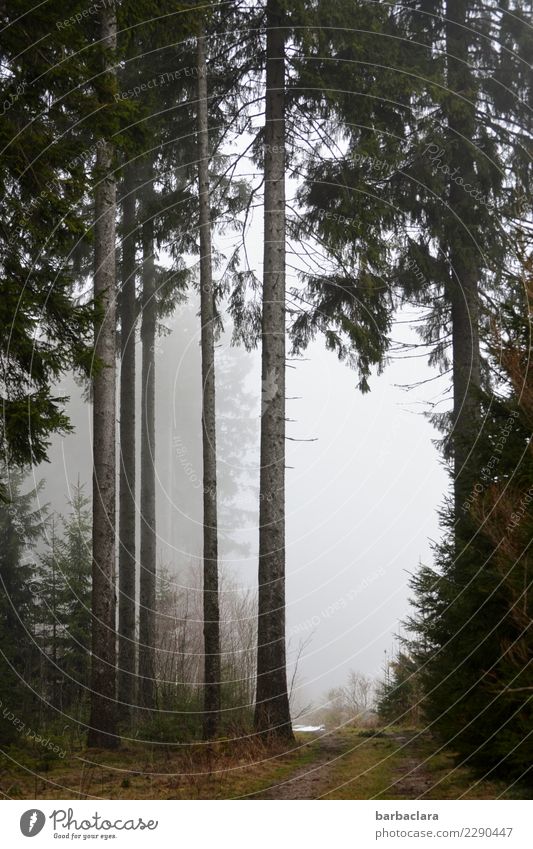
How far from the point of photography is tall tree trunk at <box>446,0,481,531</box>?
45.9 feet

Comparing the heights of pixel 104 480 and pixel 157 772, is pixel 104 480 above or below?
above

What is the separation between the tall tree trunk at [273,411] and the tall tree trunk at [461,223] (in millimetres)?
3188

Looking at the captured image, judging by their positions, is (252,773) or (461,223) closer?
(252,773)

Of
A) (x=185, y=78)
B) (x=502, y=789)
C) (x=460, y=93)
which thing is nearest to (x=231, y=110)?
(x=185, y=78)

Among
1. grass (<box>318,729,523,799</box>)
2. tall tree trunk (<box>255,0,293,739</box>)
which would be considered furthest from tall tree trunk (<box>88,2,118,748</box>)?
grass (<box>318,729,523,799</box>)

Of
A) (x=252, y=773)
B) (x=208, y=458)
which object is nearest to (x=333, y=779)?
(x=252, y=773)

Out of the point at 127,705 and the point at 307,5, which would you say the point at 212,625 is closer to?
the point at 127,705

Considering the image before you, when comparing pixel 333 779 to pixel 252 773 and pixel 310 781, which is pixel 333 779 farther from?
pixel 252 773

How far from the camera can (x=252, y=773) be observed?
9.33 m

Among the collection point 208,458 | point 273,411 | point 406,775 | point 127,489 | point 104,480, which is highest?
point 127,489

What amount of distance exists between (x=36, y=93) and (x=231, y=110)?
6.33m

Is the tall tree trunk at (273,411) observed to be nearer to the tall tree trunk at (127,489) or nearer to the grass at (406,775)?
the grass at (406,775)

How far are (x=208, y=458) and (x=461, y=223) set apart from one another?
621 cm

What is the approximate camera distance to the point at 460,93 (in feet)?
46.2
